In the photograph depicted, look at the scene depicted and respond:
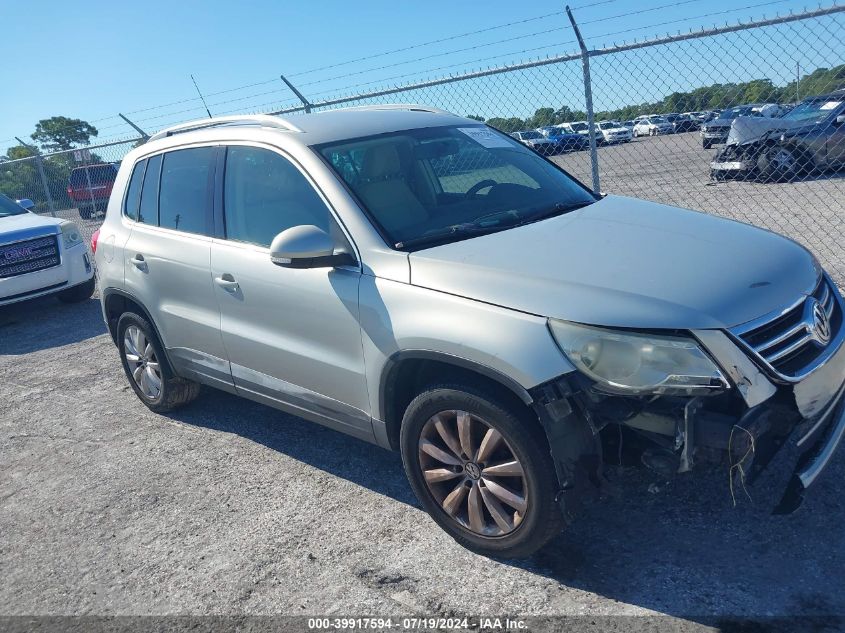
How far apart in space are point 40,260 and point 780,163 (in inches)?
390

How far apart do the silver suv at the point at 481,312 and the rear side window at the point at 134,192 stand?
0.41 metres

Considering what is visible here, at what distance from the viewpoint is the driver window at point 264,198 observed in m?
3.89

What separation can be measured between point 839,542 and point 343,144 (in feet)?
9.60

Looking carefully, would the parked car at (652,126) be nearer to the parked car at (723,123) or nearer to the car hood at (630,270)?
the parked car at (723,123)

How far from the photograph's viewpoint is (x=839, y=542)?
3145 millimetres

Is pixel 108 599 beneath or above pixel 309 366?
beneath

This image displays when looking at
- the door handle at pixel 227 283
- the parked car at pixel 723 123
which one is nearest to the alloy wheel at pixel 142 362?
the door handle at pixel 227 283

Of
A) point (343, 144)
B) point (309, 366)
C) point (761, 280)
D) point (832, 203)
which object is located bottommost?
point (832, 203)

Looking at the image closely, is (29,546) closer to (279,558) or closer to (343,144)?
(279,558)

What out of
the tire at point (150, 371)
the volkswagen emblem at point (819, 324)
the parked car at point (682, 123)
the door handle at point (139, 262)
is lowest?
the tire at point (150, 371)

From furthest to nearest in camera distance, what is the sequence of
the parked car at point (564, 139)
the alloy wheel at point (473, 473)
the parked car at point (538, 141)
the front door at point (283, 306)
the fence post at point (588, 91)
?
the parked car at point (538, 141)
the parked car at point (564, 139)
the fence post at point (588, 91)
the front door at point (283, 306)
the alloy wheel at point (473, 473)

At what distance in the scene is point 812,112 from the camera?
32.6 feet

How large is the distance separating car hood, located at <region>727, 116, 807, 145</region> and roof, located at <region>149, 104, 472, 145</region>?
6.99m

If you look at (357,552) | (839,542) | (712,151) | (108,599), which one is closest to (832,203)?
(712,151)
